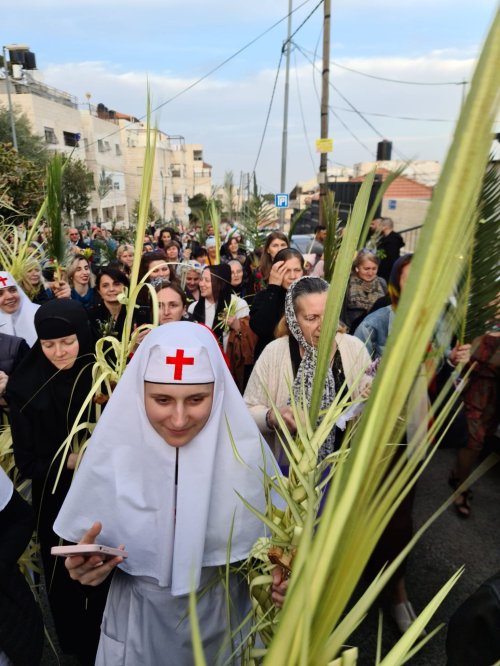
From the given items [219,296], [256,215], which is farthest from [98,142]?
[219,296]

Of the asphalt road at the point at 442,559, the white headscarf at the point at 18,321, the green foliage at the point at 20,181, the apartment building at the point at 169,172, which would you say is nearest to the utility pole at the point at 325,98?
the green foliage at the point at 20,181

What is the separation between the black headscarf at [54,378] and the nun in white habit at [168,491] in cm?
82

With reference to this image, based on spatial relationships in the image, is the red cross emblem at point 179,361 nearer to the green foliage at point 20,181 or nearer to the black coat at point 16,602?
the black coat at point 16,602

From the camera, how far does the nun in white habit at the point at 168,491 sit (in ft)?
5.06

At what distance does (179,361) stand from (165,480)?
15.8 inches

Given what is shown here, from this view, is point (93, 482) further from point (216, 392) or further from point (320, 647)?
point (320, 647)

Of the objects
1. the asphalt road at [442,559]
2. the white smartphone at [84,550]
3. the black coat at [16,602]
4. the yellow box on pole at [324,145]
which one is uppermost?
the yellow box on pole at [324,145]

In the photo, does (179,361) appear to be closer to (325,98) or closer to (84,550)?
(84,550)

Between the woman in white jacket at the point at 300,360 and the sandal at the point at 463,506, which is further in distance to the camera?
the sandal at the point at 463,506

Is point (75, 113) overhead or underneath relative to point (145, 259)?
overhead

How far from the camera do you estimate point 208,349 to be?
1597mm

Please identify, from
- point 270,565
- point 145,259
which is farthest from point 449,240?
point 145,259

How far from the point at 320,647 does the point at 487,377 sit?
11.7 ft

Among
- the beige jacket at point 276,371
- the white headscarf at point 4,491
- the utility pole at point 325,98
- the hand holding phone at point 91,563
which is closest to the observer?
the hand holding phone at point 91,563
